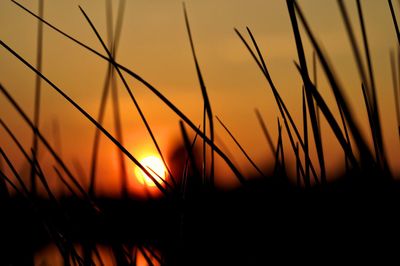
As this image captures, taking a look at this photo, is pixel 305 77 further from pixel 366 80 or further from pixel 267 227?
pixel 267 227

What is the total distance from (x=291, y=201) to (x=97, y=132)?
1.36 ft

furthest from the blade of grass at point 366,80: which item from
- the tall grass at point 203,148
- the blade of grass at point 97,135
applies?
the blade of grass at point 97,135

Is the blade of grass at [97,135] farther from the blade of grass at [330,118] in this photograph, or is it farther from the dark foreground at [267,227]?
the blade of grass at [330,118]

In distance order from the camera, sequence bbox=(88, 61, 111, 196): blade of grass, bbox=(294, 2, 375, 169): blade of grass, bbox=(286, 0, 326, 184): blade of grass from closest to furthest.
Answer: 1. bbox=(294, 2, 375, 169): blade of grass
2. bbox=(286, 0, 326, 184): blade of grass
3. bbox=(88, 61, 111, 196): blade of grass

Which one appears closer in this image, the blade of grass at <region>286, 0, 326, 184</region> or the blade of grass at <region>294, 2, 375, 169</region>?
the blade of grass at <region>294, 2, 375, 169</region>

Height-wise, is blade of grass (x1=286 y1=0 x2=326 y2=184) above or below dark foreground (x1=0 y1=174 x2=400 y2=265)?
above

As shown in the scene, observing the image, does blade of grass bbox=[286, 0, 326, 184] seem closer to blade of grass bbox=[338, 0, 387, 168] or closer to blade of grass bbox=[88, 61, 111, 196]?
blade of grass bbox=[338, 0, 387, 168]

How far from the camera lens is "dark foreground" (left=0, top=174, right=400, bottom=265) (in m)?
0.50

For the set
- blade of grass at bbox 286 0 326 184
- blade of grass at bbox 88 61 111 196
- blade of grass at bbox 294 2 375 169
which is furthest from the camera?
blade of grass at bbox 88 61 111 196

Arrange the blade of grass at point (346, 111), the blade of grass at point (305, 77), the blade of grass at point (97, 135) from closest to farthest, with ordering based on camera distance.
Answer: the blade of grass at point (346, 111), the blade of grass at point (305, 77), the blade of grass at point (97, 135)

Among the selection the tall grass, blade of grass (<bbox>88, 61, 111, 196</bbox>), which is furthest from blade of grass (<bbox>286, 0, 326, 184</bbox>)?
blade of grass (<bbox>88, 61, 111, 196</bbox>)

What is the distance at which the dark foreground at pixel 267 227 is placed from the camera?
497 mm

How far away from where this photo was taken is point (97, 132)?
986 mm

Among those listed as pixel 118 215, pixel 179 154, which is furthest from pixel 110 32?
pixel 179 154
